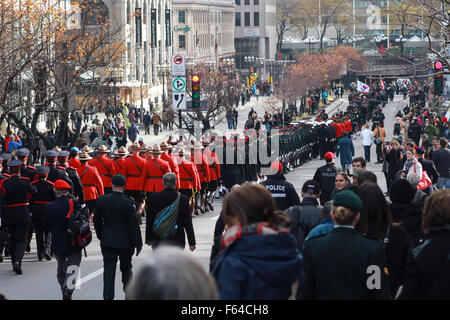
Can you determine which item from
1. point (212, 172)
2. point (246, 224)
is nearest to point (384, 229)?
point (246, 224)

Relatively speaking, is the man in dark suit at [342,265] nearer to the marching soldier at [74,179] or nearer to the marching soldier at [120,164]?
the marching soldier at [74,179]

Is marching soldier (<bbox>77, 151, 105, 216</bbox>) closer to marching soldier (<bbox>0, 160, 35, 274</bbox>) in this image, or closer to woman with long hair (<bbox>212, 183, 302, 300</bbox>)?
marching soldier (<bbox>0, 160, 35, 274</bbox>)

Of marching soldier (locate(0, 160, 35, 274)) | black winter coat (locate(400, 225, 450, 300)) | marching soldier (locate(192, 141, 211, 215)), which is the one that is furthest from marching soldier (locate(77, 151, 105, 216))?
black winter coat (locate(400, 225, 450, 300))

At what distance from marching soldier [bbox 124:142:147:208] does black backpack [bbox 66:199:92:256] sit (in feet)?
24.5

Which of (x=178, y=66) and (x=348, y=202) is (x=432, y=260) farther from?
(x=178, y=66)

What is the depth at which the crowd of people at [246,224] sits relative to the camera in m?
5.36

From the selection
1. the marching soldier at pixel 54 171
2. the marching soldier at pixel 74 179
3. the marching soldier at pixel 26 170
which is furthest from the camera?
the marching soldier at pixel 26 170

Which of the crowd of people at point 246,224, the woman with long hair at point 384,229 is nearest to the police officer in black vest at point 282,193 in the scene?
the crowd of people at point 246,224

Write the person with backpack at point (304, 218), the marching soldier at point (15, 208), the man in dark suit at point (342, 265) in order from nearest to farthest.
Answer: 1. the man in dark suit at point (342, 265)
2. the person with backpack at point (304, 218)
3. the marching soldier at point (15, 208)

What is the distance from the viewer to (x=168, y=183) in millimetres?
10953

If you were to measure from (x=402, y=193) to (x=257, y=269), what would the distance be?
12.5 ft

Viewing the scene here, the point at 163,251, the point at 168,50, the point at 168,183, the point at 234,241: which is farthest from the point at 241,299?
the point at 168,50

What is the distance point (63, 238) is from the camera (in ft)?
37.0

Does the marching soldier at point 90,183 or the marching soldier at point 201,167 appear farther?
the marching soldier at point 201,167
